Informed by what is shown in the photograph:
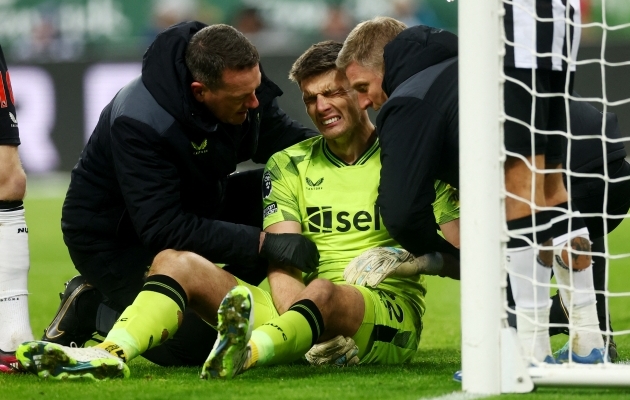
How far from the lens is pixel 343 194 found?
4.13 m

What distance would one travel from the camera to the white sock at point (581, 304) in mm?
3508

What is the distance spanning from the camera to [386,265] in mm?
3832

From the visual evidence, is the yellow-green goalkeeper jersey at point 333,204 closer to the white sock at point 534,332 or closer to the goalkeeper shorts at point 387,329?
the goalkeeper shorts at point 387,329

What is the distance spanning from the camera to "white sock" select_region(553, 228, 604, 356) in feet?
11.5

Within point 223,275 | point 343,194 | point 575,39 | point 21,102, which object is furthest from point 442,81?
point 21,102

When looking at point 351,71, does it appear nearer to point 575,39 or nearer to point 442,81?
point 442,81

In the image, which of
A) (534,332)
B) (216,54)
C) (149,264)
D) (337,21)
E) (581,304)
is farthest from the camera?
(337,21)

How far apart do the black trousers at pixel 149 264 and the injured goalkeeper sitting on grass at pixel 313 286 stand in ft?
0.75

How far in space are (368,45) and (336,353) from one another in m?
1.17

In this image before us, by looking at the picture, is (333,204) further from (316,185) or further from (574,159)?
(574,159)

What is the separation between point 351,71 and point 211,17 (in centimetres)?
1171

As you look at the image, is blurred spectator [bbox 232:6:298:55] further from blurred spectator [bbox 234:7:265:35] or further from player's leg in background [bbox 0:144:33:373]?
player's leg in background [bbox 0:144:33:373]

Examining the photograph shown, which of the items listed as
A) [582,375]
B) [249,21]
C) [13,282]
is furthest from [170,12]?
[582,375]

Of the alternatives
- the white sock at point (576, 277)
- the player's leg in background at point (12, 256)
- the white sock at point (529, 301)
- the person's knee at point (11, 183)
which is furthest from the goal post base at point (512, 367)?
the person's knee at point (11, 183)
